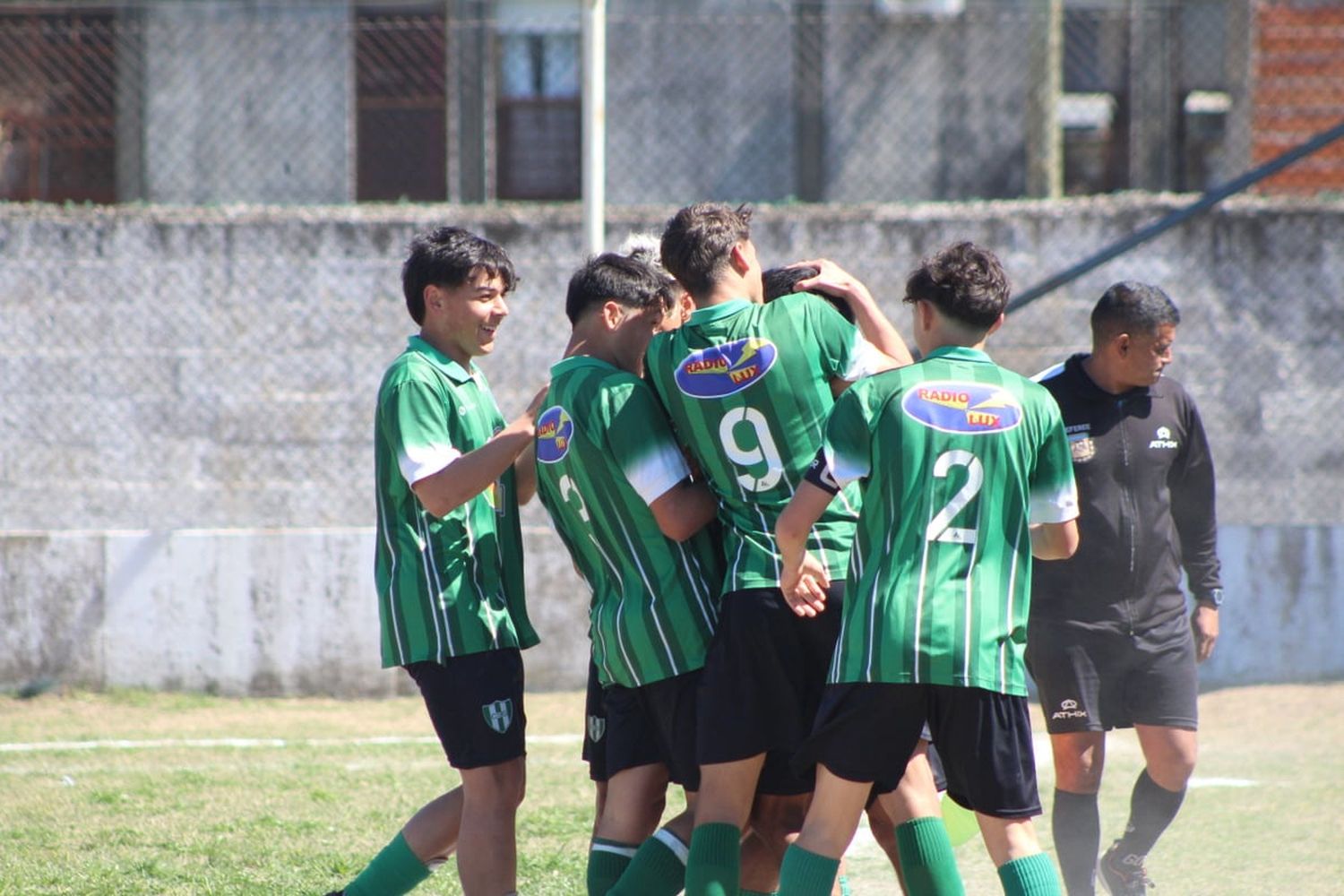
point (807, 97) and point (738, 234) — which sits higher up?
point (807, 97)

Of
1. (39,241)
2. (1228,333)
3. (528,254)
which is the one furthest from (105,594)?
(1228,333)

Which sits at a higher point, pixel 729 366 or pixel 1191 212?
pixel 1191 212

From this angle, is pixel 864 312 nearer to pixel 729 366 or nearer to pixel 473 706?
pixel 729 366

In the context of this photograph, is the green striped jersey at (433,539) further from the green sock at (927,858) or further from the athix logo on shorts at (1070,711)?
the athix logo on shorts at (1070,711)

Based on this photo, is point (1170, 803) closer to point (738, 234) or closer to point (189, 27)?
point (738, 234)

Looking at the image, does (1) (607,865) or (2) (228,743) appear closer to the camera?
(1) (607,865)

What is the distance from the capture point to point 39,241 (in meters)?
9.59

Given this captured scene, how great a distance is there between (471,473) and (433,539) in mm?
324

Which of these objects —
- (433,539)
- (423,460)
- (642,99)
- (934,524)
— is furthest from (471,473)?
(642,99)

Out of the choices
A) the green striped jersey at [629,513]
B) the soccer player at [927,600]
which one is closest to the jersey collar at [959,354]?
the soccer player at [927,600]

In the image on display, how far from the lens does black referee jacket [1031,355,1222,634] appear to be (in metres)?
5.11

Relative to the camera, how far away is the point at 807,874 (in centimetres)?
363

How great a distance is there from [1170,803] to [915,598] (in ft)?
6.63

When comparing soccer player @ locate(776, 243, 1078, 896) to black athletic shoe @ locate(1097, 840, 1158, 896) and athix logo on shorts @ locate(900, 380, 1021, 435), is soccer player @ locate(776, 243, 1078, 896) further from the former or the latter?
black athletic shoe @ locate(1097, 840, 1158, 896)
